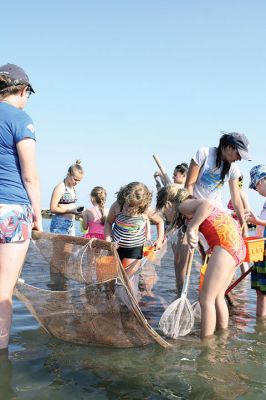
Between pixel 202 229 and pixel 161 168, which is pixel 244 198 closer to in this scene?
pixel 161 168

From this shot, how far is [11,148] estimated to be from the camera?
323 centimetres

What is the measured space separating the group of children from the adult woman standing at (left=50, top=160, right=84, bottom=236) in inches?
60.5

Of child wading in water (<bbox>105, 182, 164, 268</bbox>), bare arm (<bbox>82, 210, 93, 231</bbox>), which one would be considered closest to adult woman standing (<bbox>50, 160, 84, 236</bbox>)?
bare arm (<bbox>82, 210, 93, 231</bbox>)

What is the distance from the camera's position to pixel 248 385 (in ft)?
10.4

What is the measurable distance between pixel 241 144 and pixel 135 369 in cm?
247

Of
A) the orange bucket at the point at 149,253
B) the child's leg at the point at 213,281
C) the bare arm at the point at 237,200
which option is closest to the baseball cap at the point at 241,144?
the bare arm at the point at 237,200

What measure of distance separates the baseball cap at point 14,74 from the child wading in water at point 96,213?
12.5 ft

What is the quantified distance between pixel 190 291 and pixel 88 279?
198 cm

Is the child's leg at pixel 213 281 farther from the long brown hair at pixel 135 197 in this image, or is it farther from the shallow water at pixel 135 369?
the long brown hair at pixel 135 197

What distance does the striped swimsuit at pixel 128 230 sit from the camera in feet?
17.2

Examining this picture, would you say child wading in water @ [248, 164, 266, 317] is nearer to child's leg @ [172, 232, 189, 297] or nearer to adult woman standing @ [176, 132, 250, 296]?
adult woman standing @ [176, 132, 250, 296]

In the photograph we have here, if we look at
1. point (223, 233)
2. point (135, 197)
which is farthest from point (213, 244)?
point (135, 197)

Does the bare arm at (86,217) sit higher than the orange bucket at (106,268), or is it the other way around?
the bare arm at (86,217)

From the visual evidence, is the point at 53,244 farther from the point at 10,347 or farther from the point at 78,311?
the point at 10,347
